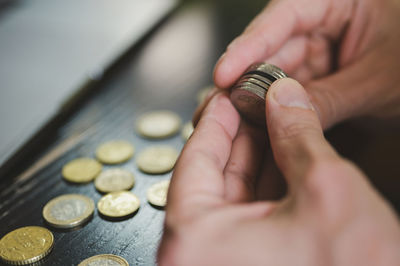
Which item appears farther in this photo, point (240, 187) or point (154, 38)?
point (154, 38)

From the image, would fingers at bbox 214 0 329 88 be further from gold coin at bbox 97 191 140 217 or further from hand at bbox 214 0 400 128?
gold coin at bbox 97 191 140 217

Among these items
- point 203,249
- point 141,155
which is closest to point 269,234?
point 203,249

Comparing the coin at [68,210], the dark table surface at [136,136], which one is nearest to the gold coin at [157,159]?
the dark table surface at [136,136]

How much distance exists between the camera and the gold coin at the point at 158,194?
83 centimetres

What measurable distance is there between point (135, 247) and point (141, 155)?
30cm

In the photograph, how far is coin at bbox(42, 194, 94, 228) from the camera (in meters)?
0.78

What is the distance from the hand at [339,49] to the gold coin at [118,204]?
1.30ft

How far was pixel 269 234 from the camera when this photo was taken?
0.50m

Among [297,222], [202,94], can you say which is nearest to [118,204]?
[297,222]

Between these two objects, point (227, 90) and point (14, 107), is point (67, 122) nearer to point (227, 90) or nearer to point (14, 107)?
point (14, 107)

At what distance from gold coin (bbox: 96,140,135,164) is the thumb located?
42 centimetres

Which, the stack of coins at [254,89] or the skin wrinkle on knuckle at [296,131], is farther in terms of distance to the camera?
the stack of coins at [254,89]

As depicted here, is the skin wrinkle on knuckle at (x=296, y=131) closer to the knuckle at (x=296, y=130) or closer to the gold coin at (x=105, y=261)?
the knuckle at (x=296, y=130)

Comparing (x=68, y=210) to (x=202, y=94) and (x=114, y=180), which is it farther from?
(x=202, y=94)
